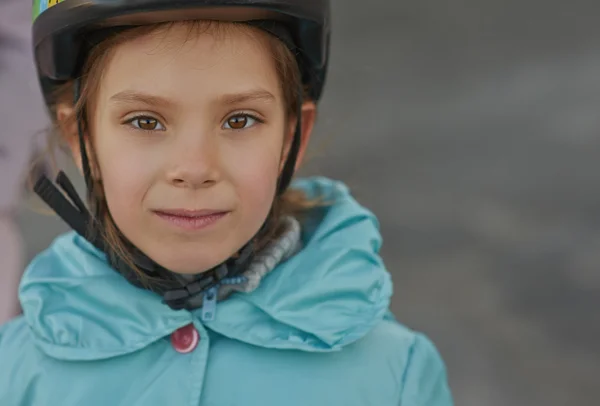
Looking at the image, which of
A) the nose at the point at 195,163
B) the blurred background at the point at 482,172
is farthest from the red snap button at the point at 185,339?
the blurred background at the point at 482,172

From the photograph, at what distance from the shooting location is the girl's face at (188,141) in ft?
4.41

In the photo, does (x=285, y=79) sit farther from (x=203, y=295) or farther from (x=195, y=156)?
(x=203, y=295)

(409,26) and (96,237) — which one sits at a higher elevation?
(409,26)

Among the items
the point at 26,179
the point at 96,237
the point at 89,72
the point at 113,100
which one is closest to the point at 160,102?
the point at 113,100

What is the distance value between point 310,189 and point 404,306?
0.91 meters

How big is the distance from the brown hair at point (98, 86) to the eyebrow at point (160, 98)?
3.2 inches

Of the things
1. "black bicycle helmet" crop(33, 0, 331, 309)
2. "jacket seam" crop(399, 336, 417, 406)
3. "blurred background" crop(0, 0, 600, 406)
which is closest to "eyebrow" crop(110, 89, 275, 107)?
"black bicycle helmet" crop(33, 0, 331, 309)

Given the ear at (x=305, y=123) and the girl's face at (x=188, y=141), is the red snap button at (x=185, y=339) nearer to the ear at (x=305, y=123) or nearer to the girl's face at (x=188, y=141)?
the girl's face at (x=188, y=141)

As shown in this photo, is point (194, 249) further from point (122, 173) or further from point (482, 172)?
point (482, 172)

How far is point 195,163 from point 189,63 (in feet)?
0.48

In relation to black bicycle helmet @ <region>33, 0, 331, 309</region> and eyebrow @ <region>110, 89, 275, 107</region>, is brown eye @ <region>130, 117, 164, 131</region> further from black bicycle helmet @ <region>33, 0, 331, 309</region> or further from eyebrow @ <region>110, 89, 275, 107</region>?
black bicycle helmet @ <region>33, 0, 331, 309</region>

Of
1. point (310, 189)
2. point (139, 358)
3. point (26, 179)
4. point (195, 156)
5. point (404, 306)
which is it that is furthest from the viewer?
point (404, 306)

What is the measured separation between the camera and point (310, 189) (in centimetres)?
179

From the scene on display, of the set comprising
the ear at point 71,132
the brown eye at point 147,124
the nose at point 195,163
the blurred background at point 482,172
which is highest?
the brown eye at point 147,124
